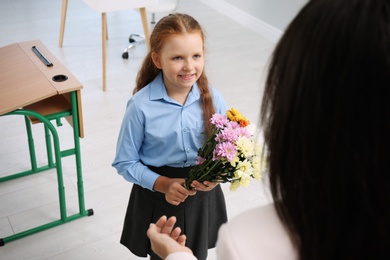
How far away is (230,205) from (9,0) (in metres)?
4.01

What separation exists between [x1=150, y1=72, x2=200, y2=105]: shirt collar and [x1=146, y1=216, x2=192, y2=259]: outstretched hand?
0.54 meters

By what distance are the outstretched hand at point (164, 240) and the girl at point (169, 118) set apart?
1.07 feet

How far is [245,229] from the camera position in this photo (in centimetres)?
71

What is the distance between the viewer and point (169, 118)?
61.2 inches

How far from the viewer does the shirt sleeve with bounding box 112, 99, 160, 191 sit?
59.9 inches

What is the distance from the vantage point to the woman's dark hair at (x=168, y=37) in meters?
1.52

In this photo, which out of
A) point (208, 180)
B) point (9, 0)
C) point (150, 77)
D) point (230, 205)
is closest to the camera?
point (208, 180)

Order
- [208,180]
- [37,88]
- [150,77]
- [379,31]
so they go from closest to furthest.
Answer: [379,31], [208,180], [150,77], [37,88]

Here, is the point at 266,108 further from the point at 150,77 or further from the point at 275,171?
the point at 150,77

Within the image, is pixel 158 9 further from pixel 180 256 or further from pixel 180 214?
pixel 180 256

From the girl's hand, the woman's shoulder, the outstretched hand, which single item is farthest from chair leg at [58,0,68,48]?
the woman's shoulder

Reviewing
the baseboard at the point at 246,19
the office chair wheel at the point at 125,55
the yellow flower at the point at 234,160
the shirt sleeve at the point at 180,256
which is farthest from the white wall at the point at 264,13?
the shirt sleeve at the point at 180,256

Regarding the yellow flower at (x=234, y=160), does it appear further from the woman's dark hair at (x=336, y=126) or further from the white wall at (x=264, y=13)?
the white wall at (x=264, y=13)

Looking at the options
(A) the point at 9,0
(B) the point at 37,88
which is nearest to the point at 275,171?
(B) the point at 37,88
